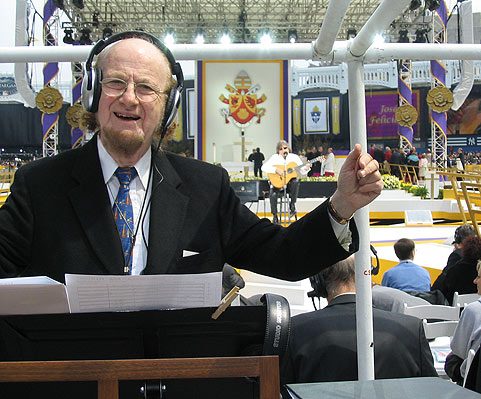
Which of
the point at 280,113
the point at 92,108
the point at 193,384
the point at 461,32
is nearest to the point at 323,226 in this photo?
the point at 193,384

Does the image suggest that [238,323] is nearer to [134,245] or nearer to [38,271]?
[134,245]

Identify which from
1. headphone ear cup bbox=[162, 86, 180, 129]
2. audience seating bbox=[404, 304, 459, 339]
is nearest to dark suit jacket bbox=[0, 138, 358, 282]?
headphone ear cup bbox=[162, 86, 180, 129]

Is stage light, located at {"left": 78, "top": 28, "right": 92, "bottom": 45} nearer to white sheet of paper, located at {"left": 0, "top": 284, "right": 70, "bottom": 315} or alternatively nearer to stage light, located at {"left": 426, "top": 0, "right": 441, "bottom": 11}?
stage light, located at {"left": 426, "top": 0, "right": 441, "bottom": 11}

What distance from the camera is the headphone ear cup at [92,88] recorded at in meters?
1.22

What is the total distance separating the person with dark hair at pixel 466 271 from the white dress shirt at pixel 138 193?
2874 millimetres

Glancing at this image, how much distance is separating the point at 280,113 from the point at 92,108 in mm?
15609

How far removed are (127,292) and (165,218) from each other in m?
0.40

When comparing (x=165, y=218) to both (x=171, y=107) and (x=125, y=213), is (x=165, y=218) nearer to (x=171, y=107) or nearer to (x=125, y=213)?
(x=125, y=213)

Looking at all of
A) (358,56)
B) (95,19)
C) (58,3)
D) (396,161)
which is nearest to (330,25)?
(358,56)

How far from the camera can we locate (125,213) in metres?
1.27

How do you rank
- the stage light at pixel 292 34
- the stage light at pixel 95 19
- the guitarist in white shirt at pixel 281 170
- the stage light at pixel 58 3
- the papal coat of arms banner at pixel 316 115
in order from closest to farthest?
the guitarist in white shirt at pixel 281 170
the stage light at pixel 58 3
the stage light at pixel 95 19
the stage light at pixel 292 34
the papal coat of arms banner at pixel 316 115

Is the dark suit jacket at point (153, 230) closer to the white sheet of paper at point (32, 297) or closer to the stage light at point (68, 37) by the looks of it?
the white sheet of paper at point (32, 297)

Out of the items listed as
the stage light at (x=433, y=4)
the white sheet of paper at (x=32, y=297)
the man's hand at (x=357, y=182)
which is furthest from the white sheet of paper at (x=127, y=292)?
the stage light at (x=433, y=4)

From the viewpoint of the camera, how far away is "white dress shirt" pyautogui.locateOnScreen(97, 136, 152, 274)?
1.24m
